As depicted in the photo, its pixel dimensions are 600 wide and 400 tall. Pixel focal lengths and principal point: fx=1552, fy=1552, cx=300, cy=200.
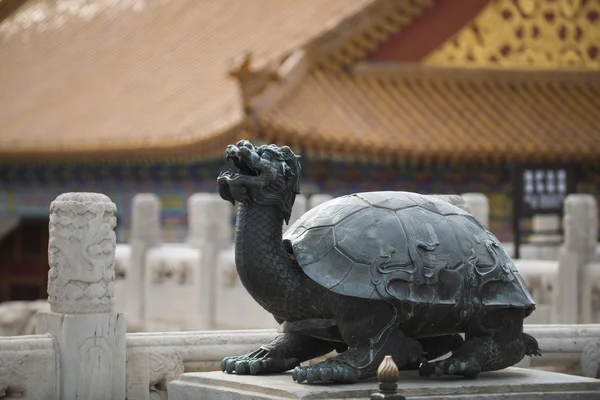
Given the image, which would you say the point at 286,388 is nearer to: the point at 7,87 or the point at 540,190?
the point at 540,190

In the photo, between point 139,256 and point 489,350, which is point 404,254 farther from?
point 139,256

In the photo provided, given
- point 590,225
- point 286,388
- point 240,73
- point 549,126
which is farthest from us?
point 549,126

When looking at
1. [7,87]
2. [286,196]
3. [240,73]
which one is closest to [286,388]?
[286,196]

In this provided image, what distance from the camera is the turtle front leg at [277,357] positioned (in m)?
7.57

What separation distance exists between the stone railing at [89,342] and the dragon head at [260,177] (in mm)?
1496

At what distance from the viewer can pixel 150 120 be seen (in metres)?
23.5

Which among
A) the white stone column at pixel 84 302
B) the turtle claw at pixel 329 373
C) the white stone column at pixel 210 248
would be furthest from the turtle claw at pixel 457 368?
the white stone column at pixel 210 248

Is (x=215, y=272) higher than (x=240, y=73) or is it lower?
lower

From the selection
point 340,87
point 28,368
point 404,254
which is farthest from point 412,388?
point 340,87

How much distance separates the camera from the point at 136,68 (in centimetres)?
2547

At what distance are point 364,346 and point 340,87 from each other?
48.3 ft

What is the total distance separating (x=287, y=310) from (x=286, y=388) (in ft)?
1.58

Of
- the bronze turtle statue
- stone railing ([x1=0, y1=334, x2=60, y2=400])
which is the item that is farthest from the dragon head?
stone railing ([x1=0, y1=334, x2=60, y2=400])

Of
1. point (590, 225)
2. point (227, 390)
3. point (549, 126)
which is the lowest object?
point (227, 390)
